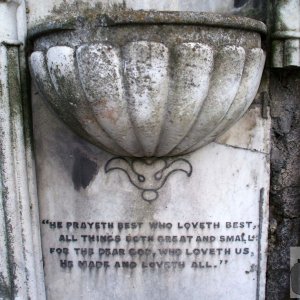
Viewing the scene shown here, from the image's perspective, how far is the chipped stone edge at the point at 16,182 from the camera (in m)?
1.39

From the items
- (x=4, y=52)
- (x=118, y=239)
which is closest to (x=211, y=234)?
(x=118, y=239)

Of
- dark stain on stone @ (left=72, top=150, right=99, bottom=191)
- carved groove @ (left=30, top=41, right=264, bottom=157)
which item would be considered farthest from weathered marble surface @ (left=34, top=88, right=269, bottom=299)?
carved groove @ (left=30, top=41, right=264, bottom=157)

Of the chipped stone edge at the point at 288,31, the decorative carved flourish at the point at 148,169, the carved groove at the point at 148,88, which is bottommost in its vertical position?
the decorative carved flourish at the point at 148,169

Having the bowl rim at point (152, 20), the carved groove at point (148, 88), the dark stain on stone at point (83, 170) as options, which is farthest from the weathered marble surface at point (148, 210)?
the bowl rim at point (152, 20)

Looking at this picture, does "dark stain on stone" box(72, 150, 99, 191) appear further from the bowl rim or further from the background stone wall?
the background stone wall

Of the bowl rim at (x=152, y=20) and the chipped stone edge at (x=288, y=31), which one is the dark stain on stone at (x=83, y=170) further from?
the chipped stone edge at (x=288, y=31)

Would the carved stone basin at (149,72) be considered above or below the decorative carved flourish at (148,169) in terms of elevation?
above

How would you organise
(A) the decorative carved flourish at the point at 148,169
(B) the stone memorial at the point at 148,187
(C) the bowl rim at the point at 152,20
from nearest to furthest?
1. (C) the bowl rim at the point at 152,20
2. (B) the stone memorial at the point at 148,187
3. (A) the decorative carved flourish at the point at 148,169

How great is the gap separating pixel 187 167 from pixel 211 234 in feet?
0.87

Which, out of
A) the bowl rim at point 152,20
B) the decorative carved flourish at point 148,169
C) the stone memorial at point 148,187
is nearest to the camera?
the bowl rim at point 152,20

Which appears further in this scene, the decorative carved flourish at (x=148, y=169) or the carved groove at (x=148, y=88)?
the decorative carved flourish at (x=148, y=169)

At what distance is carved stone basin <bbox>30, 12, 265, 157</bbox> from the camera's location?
1185mm

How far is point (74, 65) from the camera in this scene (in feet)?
4.03

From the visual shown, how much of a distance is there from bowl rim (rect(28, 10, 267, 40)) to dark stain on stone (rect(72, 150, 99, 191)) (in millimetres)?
475
